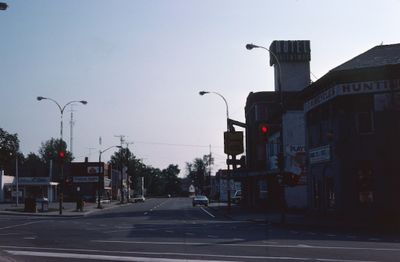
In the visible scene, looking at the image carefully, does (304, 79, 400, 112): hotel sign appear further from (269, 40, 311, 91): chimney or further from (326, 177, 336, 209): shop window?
(269, 40, 311, 91): chimney

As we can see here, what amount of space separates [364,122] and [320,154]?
4859 mm

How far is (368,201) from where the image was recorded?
1303 inches

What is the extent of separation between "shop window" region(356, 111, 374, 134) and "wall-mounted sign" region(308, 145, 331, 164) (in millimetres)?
2863

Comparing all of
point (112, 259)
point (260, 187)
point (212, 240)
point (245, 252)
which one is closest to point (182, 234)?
point (212, 240)

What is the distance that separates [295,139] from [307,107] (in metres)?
11.2

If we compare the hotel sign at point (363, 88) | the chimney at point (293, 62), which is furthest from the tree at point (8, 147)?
the hotel sign at point (363, 88)

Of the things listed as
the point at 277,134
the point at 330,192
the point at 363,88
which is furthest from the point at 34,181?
the point at 363,88

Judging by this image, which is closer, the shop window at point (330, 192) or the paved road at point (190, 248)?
the paved road at point (190, 248)

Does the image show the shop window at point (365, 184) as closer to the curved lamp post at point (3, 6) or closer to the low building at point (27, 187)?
the curved lamp post at point (3, 6)

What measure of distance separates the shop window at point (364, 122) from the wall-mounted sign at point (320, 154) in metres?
2.86

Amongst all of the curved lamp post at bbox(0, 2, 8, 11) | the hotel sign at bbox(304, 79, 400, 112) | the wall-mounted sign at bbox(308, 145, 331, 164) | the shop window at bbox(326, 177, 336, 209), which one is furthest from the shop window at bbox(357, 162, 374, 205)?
the curved lamp post at bbox(0, 2, 8, 11)

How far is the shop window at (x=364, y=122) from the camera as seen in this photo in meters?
33.5

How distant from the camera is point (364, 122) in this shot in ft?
111

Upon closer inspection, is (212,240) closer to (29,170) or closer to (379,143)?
(379,143)
